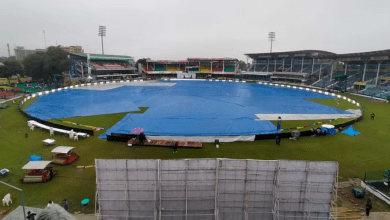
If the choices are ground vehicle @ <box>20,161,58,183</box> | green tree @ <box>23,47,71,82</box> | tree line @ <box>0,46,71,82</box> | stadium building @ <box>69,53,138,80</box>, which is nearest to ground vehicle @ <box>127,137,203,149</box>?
ground vehicle @ <box>20,161,58,183</box>

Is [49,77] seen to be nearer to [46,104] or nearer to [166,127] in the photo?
[46,104]

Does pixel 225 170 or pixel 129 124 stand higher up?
pixel 225 170

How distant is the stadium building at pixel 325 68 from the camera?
58312mm

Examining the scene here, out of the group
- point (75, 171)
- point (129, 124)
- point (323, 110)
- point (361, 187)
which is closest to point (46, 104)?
point (129, 124)

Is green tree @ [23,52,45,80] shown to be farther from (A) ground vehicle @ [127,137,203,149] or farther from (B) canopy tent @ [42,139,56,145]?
(A) ground vehicle @ [127,137,203,149]

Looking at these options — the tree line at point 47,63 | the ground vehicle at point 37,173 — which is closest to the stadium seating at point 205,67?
the tree line at point 47,63

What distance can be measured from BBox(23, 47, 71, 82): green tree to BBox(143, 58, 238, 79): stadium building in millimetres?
40237

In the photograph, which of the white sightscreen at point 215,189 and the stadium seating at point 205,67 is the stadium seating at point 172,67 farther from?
the white sightscreen at point 215,189

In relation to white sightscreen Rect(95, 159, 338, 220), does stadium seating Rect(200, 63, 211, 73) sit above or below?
above

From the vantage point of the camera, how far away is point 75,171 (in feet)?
46.9

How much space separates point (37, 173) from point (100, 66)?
78.7 m

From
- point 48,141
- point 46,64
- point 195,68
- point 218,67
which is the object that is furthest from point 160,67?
point 48,141

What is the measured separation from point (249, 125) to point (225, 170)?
51.7ft

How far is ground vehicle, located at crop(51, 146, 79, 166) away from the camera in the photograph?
15086mm
